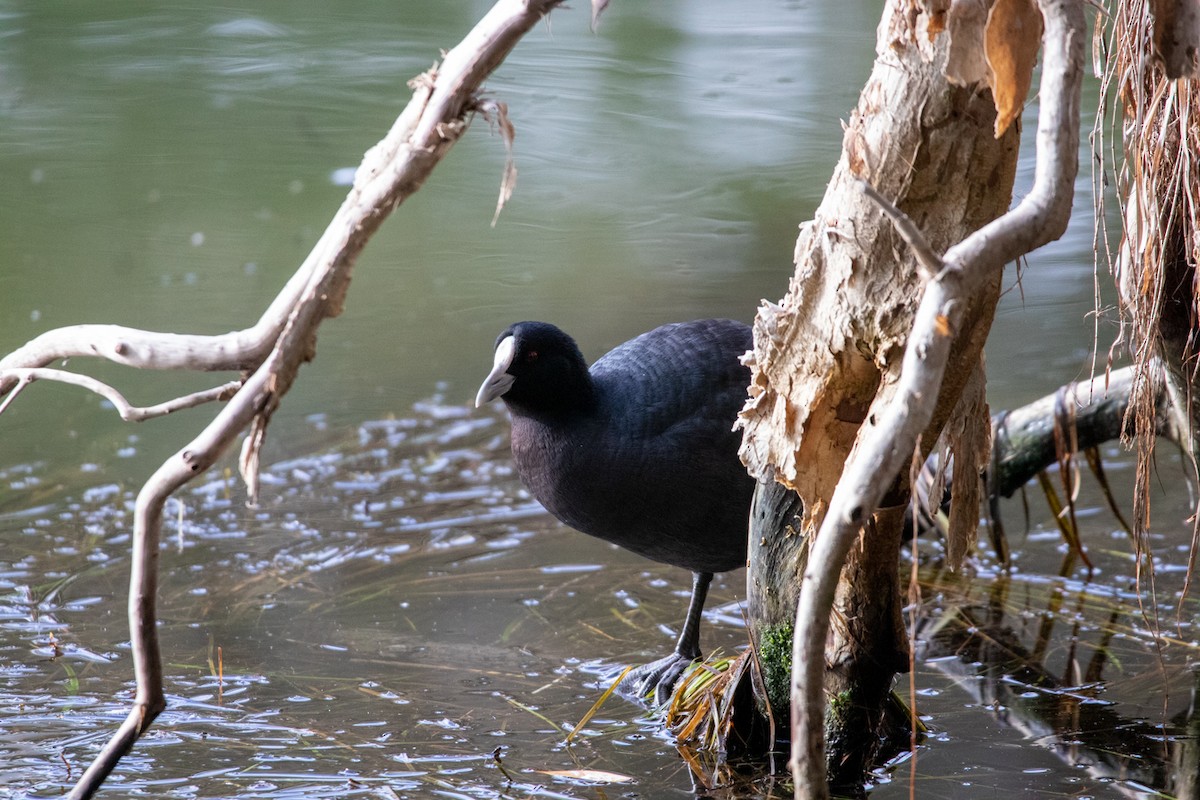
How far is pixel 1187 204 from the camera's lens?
2.54m

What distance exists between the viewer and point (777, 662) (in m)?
2.79

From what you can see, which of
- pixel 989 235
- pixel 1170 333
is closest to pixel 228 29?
pixel 1170 333

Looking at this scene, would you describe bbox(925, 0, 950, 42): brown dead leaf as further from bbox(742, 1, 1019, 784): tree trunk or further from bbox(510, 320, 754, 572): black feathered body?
bbox(510, 320, 754, 572): black feathered body

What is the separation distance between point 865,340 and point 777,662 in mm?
799

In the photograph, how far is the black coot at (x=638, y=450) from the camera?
3.21 meters

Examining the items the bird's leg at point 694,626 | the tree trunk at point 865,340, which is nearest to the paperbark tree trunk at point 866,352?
the tree trunk at point 865,340

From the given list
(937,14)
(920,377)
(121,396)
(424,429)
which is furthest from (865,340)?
(424,429)

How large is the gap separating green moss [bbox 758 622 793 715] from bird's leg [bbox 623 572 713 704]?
0.44 metres

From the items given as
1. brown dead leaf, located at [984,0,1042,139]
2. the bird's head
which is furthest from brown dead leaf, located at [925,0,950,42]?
the bird's head

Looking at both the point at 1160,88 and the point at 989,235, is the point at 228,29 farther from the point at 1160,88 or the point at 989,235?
the point at 989,235

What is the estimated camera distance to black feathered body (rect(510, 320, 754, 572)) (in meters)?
3.21

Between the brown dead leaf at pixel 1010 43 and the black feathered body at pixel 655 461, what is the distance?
1.50 m

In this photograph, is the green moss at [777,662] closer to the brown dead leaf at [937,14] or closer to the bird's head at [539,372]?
the bird's head at [539,372]

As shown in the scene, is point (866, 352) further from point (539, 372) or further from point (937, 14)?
point (539, 372)
